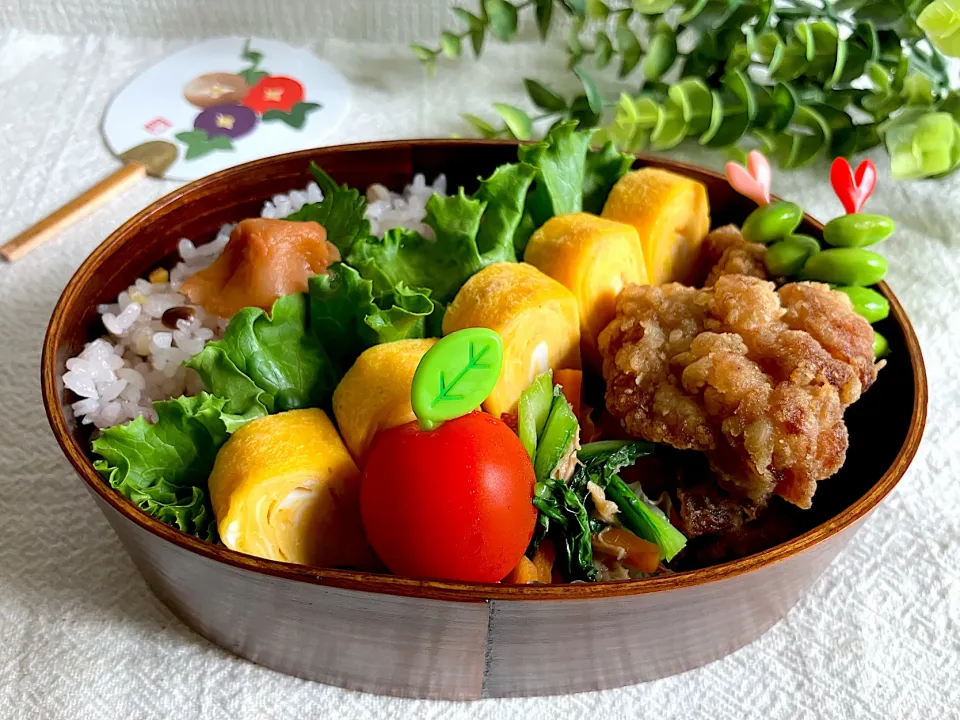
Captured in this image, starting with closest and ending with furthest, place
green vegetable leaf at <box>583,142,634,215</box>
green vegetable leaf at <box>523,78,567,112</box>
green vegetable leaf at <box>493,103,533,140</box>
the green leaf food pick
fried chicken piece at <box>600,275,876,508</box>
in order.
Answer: the green leaf food pick → fried chicken piece at <box>600,275,876,508</box> → green vegetable leaf at <box>583,142,634,215</box> → green vegetable leaf at <box>493,103,533,140</box> → green vegetable leaf at <box>523,78,567,112</box>

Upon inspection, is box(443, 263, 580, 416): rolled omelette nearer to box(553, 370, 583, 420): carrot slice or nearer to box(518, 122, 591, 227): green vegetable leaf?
box(553, 370, 583, 420): carrot slice

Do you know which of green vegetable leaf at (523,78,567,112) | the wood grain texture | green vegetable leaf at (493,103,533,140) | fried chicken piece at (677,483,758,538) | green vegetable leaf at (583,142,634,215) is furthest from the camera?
green vegetable leaf at (523,78,567,112)

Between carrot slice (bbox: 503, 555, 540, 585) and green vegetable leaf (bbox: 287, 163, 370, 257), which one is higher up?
green vegetable leaf (bbox: 287, 163, 370, 257)

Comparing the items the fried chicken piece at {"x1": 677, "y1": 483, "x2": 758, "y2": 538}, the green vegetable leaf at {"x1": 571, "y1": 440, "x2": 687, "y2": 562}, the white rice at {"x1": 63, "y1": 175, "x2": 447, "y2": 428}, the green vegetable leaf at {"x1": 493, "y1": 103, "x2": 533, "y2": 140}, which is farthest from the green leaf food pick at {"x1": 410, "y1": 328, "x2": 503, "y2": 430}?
the green vegetable leaf at {"x1": 493, "y1": 103, "x2": 533, "y2": 140}

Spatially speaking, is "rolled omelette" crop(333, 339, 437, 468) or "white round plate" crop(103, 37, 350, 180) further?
"white round plate" crop(103, 37, 350, 180)

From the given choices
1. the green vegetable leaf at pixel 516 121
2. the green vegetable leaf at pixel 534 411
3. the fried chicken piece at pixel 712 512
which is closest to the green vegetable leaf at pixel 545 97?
the green vegetable leaf at pixel 516 121

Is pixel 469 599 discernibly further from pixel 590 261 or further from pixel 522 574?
pixel 590 261

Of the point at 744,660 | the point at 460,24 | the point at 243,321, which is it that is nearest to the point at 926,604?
the point at 744,660

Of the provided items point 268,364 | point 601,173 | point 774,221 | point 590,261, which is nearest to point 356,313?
point 268,364
